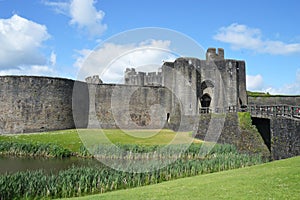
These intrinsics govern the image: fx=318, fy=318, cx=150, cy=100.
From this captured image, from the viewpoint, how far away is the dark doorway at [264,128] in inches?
644

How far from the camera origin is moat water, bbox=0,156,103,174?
41.2 feet

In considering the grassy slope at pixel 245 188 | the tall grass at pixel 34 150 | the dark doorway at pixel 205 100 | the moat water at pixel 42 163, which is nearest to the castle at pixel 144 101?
the dark doorway at pixel 205 100

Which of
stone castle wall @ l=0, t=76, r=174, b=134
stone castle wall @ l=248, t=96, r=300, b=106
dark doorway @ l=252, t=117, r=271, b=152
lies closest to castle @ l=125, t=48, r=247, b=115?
stone castle wall @ l=248, t=96, r=300, b=106

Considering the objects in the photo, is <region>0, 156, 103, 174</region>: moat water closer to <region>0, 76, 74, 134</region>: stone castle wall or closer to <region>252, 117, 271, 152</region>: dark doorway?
<region>252, 117, 271, 152</region>: dark doorway

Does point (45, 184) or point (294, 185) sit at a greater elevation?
point (294, 185)

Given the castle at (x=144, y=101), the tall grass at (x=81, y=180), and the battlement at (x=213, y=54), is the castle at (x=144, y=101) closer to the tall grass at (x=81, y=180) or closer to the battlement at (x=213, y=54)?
the battlement at (x=213, y=54)

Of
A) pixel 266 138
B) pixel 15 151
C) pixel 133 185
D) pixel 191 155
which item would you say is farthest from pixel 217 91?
pixel 133 185

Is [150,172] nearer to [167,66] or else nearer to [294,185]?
[294,185]

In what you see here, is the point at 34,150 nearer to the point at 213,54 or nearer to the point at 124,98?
the point at 124,98

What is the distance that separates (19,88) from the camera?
925 inches

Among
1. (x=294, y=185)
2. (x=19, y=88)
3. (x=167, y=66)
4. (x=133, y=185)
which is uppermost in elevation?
(x=167, y=66)

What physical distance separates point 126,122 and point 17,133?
Result: 9.41m

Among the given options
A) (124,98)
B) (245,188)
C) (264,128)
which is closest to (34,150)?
(264,128)

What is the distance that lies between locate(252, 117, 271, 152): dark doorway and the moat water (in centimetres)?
855
